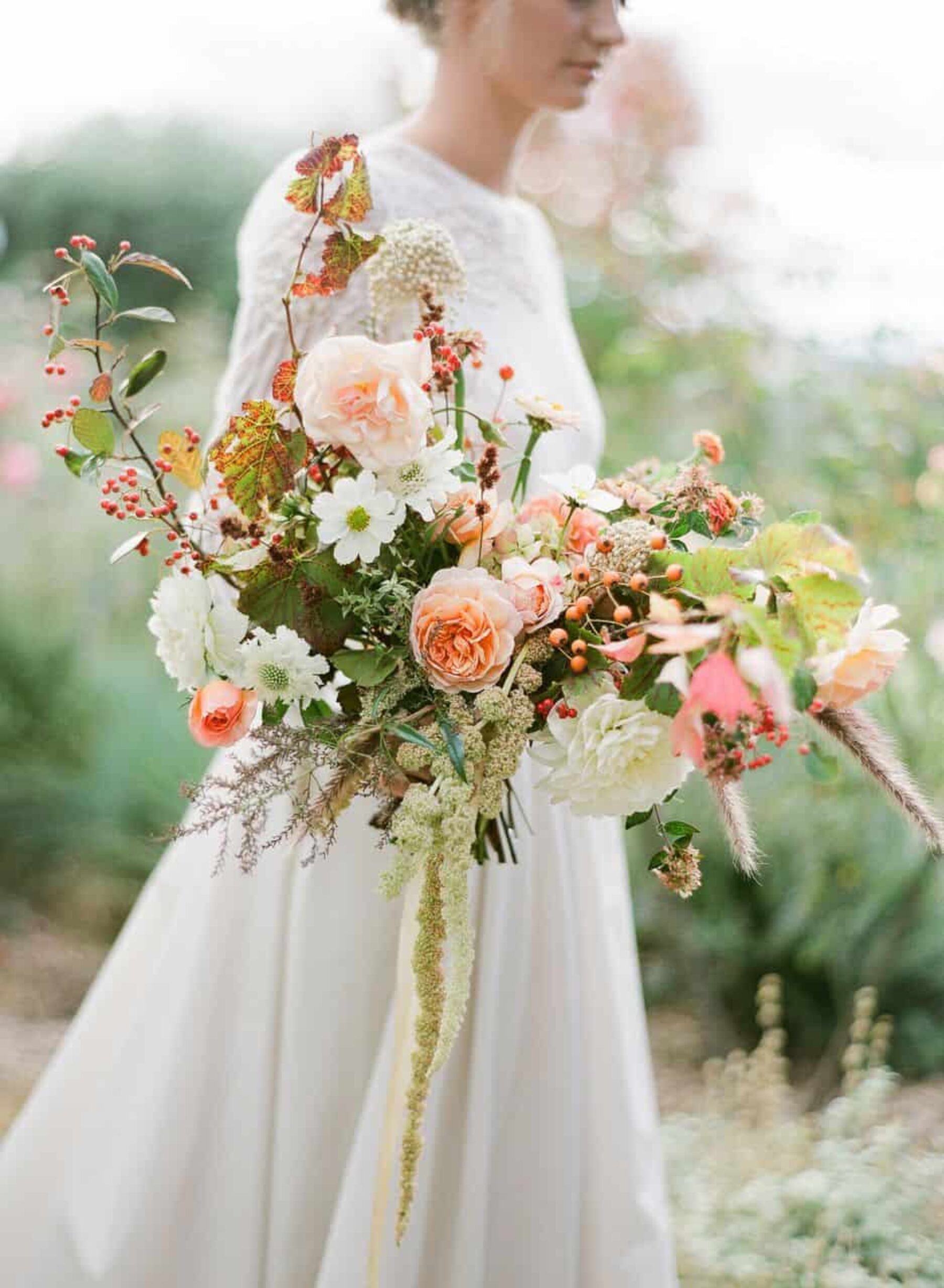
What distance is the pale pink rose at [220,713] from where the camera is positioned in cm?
97

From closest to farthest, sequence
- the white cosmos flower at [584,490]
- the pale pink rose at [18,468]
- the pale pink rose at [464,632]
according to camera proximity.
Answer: the pale pink rose at [464,632]
the white cosmos flower at [584,490]
the pale pink rose at [18,468]

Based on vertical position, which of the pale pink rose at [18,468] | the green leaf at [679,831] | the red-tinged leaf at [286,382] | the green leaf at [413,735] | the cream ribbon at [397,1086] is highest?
the pale pink rose at [18,468]

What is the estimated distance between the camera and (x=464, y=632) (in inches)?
36.4

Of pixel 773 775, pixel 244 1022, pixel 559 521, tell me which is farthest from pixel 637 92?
pixel 244 1022

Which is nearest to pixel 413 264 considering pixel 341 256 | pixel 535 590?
pixel 341 256

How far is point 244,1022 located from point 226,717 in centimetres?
58

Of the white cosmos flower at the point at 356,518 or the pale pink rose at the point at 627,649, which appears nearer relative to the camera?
the pale pink rose at the point at 627,649

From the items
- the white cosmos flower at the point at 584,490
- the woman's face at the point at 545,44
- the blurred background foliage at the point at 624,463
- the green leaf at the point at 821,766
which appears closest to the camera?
the green leaf at the point at 821,766

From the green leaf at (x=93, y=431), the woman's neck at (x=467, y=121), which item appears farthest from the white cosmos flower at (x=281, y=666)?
the woman's neck at (x=467, y=121)

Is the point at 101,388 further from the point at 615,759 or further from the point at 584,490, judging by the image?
the point at 615,759

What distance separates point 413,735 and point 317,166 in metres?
0.52

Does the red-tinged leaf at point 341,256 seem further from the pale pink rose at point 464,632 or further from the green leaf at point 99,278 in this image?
the pale pink rose at point 464,632

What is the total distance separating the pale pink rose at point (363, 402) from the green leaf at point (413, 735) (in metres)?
0.22

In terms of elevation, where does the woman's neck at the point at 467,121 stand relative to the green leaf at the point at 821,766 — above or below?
above
